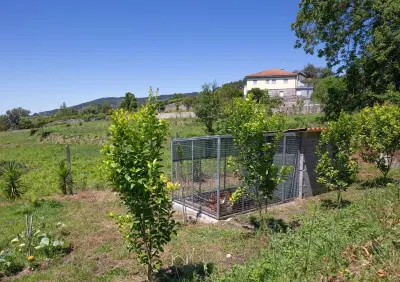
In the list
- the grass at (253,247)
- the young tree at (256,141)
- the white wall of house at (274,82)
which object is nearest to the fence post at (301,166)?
the grass at (253,247)

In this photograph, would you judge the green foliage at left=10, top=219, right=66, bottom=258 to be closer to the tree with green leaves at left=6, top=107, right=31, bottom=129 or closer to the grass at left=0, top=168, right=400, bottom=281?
the grass at left=0, top=168, right=400, bottom=281

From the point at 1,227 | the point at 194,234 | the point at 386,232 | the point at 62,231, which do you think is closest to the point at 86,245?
the point at 62,231

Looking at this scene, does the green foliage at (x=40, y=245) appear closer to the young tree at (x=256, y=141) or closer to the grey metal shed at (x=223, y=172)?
the grey metal shed at (x=223, y=172)

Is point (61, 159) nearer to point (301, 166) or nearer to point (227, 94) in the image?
point (301, 166)

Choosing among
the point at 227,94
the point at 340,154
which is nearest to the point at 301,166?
the point at 340,154

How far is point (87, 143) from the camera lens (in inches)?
1196

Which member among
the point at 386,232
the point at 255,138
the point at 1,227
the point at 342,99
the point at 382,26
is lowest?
the point at 1,227

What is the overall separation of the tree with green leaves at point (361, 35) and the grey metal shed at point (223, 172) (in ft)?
28.5

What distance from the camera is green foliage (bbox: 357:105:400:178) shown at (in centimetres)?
935

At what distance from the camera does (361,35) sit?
17.3 m

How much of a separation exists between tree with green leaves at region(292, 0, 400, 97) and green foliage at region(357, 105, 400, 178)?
7.14 meters

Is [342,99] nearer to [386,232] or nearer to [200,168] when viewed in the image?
[200,168]

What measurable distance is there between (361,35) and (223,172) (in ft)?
46.1

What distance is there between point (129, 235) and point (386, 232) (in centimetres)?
374
